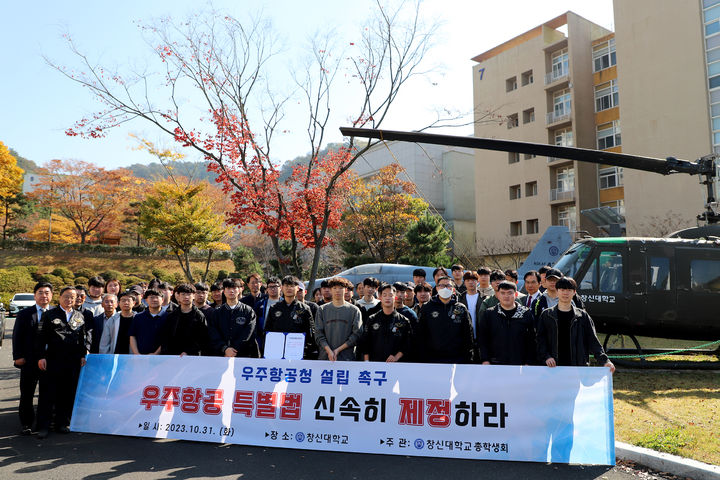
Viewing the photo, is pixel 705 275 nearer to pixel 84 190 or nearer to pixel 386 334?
pixel 386 334

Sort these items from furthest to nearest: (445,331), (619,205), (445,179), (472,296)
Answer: (445,179)
(619,205)
(472,296)
(445,331)

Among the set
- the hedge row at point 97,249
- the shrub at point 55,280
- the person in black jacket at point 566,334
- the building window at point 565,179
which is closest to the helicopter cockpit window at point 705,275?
the person in black jacket at point 566,334

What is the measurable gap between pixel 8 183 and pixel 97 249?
8.84m

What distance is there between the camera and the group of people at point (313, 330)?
5898mm

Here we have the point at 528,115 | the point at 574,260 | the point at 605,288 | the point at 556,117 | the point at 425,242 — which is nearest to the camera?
the point at 605,288

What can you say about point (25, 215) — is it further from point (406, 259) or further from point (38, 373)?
point (38, 373)

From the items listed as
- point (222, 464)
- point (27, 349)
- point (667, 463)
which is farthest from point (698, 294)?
point (27, 349)

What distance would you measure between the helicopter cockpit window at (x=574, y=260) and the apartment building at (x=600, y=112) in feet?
56.2

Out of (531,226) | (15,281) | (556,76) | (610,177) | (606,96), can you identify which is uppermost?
(556,76)

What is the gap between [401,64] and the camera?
13383 mm

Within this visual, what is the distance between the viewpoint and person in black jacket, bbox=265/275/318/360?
675 cm

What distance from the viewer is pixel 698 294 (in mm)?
10258

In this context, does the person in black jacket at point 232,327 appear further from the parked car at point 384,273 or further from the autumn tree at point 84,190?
the autumn tree at point 84,190

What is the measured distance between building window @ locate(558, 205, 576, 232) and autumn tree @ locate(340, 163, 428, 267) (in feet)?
36.1
